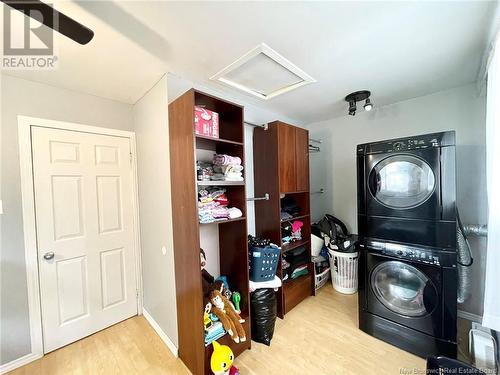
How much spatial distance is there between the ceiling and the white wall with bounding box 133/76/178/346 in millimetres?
238

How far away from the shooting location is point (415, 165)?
1.65 metres

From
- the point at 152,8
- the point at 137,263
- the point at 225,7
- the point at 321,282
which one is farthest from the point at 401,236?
Result: the point at 137,263

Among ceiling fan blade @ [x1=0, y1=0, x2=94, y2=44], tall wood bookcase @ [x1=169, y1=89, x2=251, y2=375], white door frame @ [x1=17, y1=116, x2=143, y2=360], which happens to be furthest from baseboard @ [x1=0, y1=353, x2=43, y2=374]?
ceiling fan blade @ [x1=0, y1=0, x2=94, y2=44]

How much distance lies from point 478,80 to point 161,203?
10.5 feet

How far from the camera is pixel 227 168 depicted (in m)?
1.61

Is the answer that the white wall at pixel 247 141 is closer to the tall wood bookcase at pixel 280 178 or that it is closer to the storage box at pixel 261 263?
the tall wood bookcase at pixel 280 178

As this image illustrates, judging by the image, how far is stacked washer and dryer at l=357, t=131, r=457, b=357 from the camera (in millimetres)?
1521

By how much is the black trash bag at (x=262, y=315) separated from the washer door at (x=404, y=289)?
954 millimetres

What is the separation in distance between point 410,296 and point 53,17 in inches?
111

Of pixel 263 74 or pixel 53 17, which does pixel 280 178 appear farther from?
pixel 53 17

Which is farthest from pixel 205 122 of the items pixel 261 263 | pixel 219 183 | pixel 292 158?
pixel 261 263

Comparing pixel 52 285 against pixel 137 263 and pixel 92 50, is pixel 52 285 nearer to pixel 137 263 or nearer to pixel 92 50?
pixel 137 263

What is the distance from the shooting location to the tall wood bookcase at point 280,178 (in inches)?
86.0

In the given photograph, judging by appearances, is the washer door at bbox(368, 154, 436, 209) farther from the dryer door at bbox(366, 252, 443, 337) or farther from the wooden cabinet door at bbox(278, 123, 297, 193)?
the wooden cabinet door at bbox(278, 123, 297, 193)
